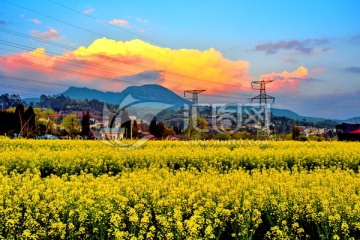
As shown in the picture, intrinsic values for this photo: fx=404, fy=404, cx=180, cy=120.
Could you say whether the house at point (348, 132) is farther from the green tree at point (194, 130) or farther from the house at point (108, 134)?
the house at point (108, 134)

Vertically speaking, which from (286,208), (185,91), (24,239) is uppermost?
(185,91)

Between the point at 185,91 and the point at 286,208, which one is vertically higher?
the point at 185,91

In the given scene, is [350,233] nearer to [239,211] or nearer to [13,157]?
[239,211]

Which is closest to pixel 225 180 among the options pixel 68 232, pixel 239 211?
pixel 239 211

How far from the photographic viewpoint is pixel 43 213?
19.6ft

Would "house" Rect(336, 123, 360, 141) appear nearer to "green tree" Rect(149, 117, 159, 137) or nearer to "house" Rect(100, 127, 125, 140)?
"house" Rect(100, 127, 125, 140)

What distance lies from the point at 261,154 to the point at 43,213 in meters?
11.6

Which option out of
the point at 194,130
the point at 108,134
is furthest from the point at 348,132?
the point at 108,134

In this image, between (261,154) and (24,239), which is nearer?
(24,239)

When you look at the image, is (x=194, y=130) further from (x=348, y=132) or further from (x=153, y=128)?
(x=348, y=132)

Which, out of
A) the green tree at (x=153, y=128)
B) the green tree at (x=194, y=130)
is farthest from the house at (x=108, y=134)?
the green tree at (x=194, y=130)

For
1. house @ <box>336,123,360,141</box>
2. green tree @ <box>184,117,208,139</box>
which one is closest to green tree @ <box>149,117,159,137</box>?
green tree @ <box>184,117,208,139</box>

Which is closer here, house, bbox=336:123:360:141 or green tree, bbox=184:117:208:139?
house, bbox=336:123:360:141

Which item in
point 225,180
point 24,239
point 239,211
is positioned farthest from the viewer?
point 225,180
